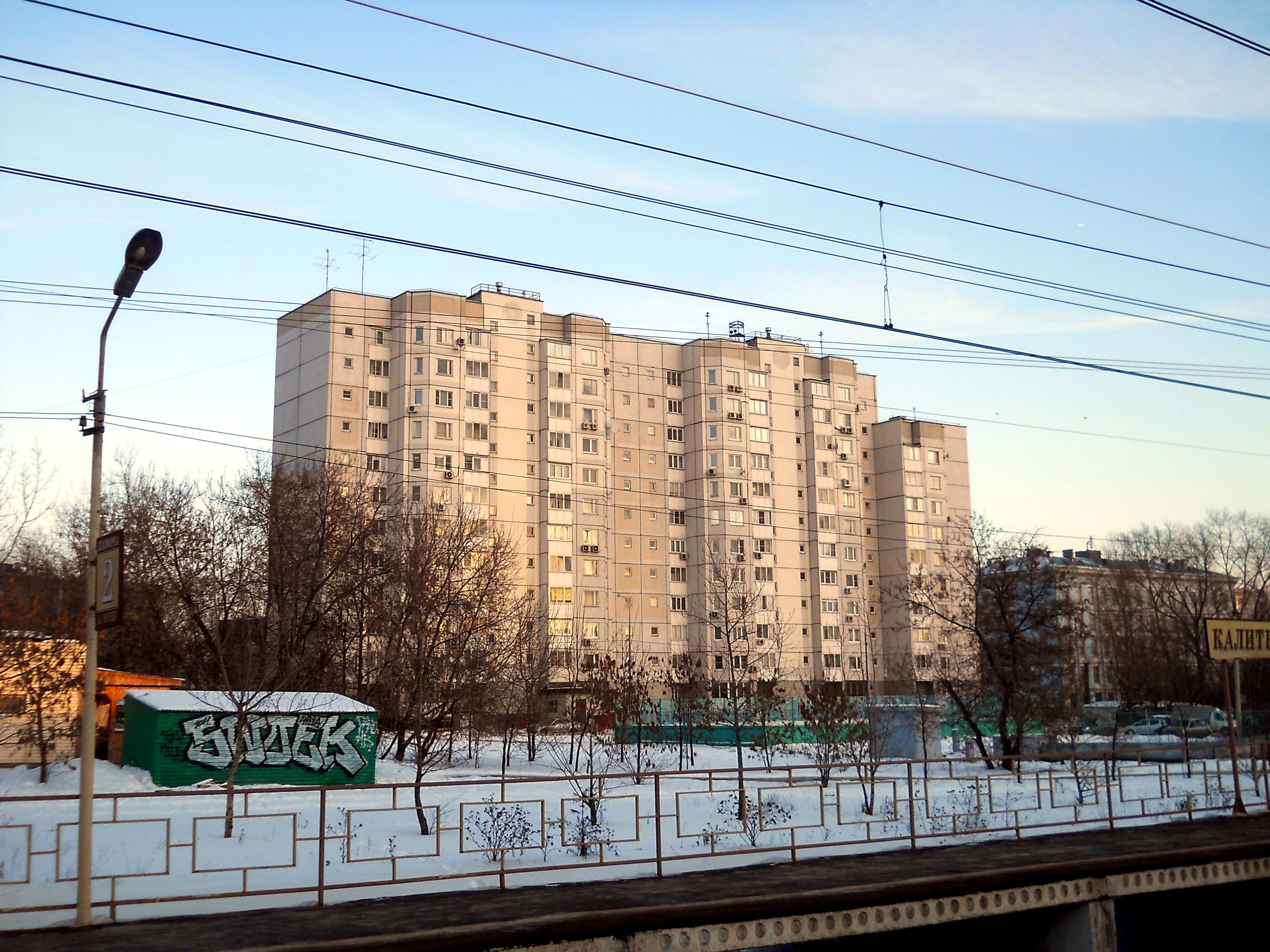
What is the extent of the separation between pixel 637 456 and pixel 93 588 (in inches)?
2907

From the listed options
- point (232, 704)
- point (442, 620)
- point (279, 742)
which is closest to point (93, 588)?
point (232, 704)

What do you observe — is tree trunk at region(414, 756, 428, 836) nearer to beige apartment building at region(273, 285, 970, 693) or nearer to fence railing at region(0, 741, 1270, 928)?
fence railing at region(0, 741, 1270, 928)

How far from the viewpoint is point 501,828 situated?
18828mm

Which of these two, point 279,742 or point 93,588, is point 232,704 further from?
point 93,588

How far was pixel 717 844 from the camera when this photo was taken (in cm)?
1917

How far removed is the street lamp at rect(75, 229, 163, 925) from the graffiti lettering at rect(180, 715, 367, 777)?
16722 mm

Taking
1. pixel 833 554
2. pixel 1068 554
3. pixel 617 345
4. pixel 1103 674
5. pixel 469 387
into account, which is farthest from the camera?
pixel 1068 554

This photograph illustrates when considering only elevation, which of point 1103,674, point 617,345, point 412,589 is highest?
point 617,345

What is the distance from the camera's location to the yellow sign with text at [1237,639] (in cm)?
2028

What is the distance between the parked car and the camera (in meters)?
51.8

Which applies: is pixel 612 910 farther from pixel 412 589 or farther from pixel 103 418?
pixel 412 589

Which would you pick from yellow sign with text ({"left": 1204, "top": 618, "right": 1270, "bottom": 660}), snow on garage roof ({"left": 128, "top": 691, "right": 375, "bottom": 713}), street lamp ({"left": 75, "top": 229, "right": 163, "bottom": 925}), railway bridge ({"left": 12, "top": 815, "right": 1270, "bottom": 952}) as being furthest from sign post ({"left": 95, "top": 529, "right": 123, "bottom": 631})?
yellow sign with text ({"left": 1204, "top": 618, "right": 1270, "bottom": 660})

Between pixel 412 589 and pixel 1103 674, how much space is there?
3937 inches

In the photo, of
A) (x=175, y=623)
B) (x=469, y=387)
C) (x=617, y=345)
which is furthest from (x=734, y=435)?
(x=175, y=623)
